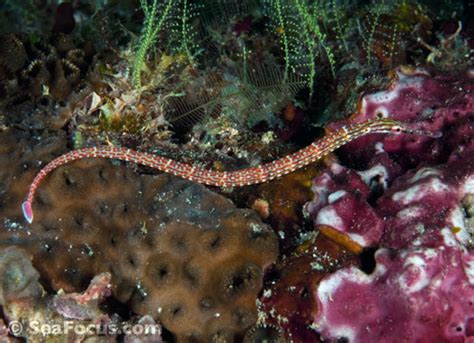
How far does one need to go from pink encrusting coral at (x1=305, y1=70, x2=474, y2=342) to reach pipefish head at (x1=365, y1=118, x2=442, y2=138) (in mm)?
255

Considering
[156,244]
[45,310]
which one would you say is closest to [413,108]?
[156,244]

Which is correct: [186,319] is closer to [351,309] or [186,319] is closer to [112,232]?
[112,232]

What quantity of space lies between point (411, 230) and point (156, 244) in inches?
127

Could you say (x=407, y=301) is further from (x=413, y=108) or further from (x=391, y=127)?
(x=413, y=108)

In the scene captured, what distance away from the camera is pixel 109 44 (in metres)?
8.28

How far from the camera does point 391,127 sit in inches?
243

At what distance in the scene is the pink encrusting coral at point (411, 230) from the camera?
4656 millimetres

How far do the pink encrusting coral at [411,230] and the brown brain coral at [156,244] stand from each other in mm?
991

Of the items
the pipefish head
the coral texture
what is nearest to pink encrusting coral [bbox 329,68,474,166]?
the pipefish head

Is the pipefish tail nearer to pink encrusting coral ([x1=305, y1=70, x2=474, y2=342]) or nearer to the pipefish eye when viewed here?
the pipefish eye

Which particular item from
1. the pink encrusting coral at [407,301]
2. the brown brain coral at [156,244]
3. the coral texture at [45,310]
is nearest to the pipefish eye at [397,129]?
the pink encrusting coral at [407,301]

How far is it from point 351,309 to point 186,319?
203cm

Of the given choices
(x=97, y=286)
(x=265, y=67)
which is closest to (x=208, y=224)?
A: (x=97, y=286)

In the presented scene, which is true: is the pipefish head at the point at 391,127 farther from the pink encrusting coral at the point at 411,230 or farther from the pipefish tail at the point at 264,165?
the pink encrusting coral at the point at 411,230
